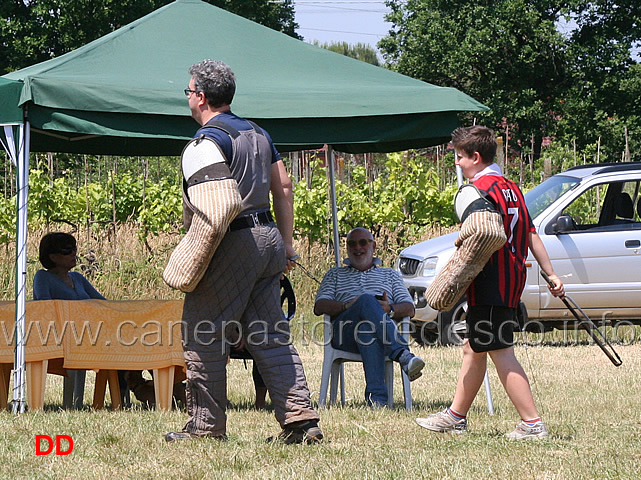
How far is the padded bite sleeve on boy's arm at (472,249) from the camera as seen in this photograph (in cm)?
416

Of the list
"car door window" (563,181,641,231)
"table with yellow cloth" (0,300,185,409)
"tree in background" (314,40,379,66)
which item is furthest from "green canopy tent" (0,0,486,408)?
"tree in background" (314,40,379,66)

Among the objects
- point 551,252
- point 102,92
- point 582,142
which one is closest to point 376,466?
point 102,92

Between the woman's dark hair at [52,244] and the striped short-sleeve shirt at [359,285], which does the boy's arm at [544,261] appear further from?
the woman's dark hair at [52,244]

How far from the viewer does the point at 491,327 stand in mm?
4297

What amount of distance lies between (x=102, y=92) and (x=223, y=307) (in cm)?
178

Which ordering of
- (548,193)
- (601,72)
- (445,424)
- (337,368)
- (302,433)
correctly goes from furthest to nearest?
(601,72), (548,193), (337,368), (445,424), (302,433)

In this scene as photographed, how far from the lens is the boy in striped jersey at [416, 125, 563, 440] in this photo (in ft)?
14.1

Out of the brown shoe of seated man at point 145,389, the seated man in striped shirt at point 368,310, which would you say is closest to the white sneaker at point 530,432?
the seated man in striped shirt at point 368,310

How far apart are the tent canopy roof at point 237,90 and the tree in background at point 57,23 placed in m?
22.3

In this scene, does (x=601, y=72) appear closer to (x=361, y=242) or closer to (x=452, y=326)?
(x=452, y=326)

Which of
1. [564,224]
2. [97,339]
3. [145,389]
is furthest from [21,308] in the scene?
[564,224]

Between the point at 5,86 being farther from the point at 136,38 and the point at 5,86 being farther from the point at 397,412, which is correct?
the point at 397,412

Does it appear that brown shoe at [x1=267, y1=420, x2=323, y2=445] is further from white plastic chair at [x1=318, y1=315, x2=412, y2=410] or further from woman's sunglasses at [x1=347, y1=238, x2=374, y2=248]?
woman's sunglasses at [x1=347, y1=238, x2=374, y2=248]

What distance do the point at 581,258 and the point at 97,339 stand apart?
5246 mm
